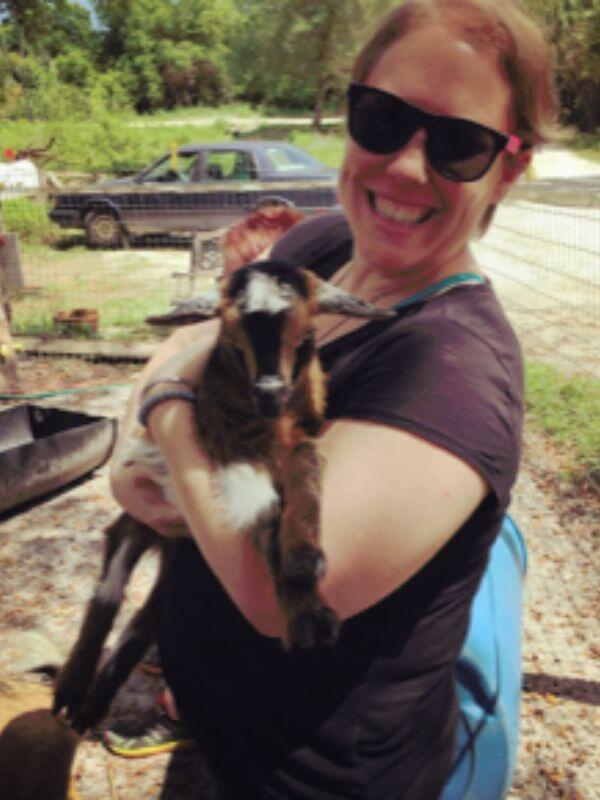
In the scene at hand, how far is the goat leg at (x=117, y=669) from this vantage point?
7.50ft

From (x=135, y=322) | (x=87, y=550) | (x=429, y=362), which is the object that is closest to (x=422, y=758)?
(x=429, y=362)

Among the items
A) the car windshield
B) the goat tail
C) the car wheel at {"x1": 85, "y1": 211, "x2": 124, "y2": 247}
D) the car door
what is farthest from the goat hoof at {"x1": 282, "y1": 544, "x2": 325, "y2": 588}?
the car wheel at {"x1": 85, "y1": 211, "x2": 124, "y2": 247}

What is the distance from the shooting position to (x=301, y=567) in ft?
4.65

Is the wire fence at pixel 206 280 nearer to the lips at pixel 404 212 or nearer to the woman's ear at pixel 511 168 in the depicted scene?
the woman's ear at pixel 511 168

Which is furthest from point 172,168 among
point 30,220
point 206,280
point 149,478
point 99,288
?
point 149,478

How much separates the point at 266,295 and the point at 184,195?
11.4 m

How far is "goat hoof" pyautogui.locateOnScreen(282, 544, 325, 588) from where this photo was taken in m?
1.41

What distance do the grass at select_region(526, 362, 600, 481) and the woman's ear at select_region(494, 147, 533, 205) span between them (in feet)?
11.7

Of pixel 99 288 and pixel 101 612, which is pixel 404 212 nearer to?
pixel 101 612

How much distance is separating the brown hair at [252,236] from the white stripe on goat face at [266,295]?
803mm

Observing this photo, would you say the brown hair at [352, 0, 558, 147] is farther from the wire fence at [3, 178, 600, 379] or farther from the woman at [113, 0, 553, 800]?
the wire fence at [3, 178, 600, 379]

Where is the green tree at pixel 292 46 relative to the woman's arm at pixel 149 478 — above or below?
above

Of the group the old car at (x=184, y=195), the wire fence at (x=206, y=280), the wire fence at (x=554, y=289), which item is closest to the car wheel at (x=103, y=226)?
the old car at (x=184, y=195)

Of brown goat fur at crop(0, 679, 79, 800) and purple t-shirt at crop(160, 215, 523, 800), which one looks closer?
purple t-shirt at crop(160, 215, 523, 800)
